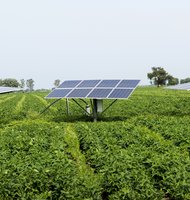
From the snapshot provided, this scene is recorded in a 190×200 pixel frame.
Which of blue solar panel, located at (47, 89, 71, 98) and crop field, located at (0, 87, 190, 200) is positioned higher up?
blue solar panel, located at (47, 89, 71, 98)

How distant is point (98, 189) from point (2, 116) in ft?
63.7

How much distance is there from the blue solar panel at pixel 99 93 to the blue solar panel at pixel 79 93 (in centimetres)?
39

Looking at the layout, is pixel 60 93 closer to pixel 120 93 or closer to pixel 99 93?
pixel 99 93

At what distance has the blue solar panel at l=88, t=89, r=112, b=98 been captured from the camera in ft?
67.7

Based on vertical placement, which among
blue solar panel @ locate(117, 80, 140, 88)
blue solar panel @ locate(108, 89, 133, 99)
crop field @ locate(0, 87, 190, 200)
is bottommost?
crop field @ locate(0, 87, 190, 200)

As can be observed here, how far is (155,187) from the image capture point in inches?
321

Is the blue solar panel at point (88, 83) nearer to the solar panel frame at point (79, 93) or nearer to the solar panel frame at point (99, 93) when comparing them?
the solar panel frame at point (79, 93)

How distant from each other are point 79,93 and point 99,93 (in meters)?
1.49

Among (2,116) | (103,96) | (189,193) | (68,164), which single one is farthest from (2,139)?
(2,116)

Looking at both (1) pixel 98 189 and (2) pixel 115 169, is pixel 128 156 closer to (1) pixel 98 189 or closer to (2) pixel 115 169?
(2) pixel 115 169

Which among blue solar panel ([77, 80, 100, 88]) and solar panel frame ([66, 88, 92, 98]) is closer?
solar panel frame ([66, 88, 92, 98])

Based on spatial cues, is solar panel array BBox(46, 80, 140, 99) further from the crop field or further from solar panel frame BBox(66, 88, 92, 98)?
the crop field

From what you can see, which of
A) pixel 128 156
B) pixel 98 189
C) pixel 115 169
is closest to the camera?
pixel 98 189

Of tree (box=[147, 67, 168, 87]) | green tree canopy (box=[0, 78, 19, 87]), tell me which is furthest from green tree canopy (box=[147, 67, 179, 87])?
green tree canopy (box=[0, 78, 19, 87])
